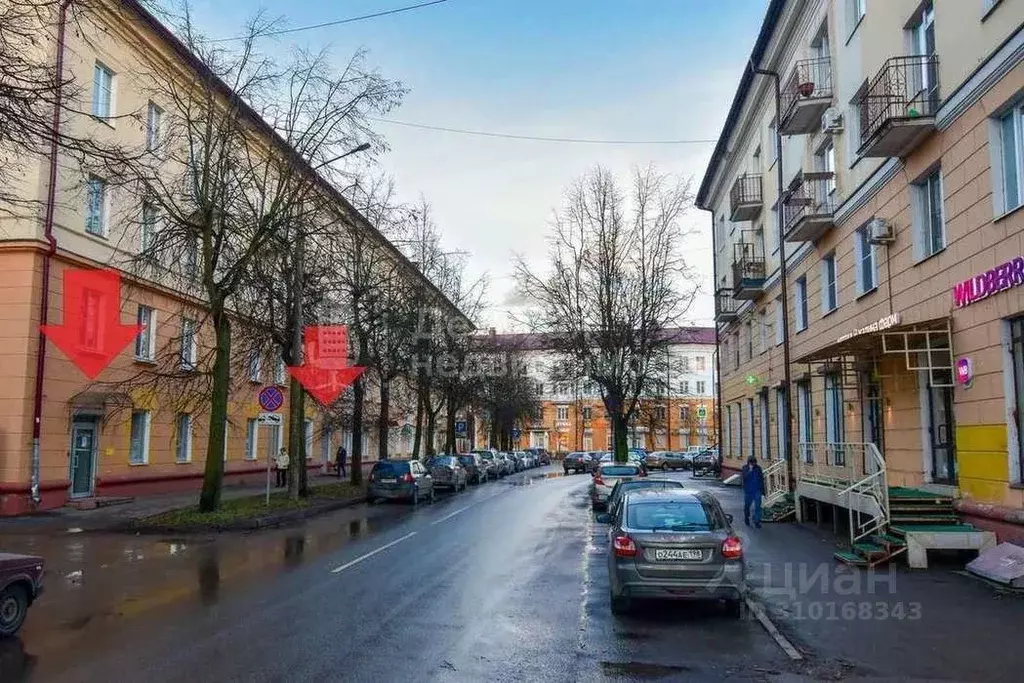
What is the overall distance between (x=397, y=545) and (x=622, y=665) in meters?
8.95

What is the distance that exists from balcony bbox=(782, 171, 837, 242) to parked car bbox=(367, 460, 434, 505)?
14044 mm

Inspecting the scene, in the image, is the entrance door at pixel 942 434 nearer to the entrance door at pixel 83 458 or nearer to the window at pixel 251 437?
the entrance door at pixel 83 458

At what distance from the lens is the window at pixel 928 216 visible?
14.6m

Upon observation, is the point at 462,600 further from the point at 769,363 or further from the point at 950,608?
the point at 769,363

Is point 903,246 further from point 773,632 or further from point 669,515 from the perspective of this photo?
point 773,632

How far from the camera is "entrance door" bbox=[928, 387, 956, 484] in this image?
1436cm

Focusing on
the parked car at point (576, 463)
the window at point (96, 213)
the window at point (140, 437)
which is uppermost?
the window at point (96, 213)

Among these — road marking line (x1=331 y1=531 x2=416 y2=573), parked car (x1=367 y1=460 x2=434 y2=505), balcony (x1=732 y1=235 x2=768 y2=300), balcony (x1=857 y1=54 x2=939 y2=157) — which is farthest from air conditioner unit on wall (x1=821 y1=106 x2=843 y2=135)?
parked car (x1=367 y1=460 x2=434 y2=505)

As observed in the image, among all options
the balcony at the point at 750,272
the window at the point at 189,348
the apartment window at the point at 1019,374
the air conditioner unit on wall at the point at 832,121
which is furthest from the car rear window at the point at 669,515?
the balcony at the point at 750,272

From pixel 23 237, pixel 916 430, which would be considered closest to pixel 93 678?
pixel 916 430

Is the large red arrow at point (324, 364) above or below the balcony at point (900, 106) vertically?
below

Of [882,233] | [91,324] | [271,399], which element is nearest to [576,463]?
[271,399]

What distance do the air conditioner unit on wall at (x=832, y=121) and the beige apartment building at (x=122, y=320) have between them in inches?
489

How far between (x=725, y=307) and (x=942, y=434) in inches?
819
